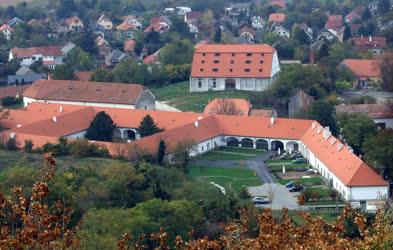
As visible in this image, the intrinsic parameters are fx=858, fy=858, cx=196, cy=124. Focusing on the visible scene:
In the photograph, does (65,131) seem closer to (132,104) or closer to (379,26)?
(132,104)

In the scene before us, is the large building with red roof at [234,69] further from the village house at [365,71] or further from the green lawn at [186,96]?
the village house at [365,71]

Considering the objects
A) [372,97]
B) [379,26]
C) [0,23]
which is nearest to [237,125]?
[372,97]

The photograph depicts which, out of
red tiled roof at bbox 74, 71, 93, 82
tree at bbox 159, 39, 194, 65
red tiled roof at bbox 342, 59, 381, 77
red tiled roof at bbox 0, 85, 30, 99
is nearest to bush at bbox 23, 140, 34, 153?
red tiled roof at bbox 0, 85, 30, 99

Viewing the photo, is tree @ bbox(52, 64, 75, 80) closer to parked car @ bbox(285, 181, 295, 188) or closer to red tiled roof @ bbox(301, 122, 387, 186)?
red tiled roof @ bbox(301, 122, 387, 186)

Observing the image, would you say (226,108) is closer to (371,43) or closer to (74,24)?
(371,43)

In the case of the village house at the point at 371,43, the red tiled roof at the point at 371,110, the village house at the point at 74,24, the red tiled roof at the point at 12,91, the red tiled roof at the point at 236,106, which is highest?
the village house at the point at 74,24

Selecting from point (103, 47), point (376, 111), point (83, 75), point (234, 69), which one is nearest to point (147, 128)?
point (376, 111)

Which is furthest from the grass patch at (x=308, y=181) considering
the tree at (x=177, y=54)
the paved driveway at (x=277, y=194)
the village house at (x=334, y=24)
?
the village house at (x=334, y=24)
